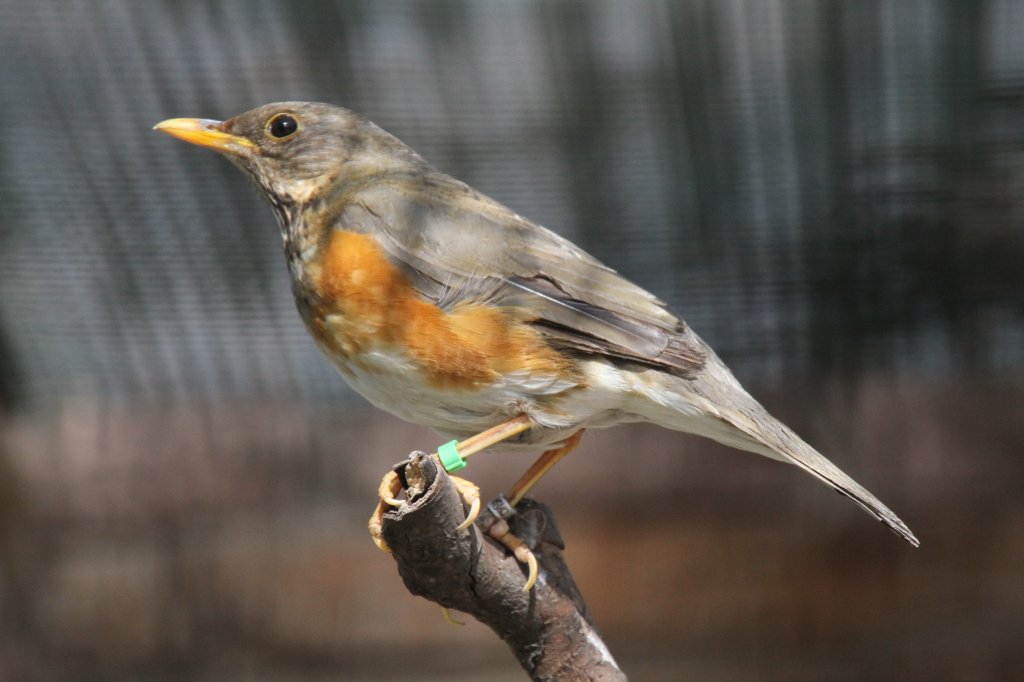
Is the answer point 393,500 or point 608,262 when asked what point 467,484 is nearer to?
point 393,500

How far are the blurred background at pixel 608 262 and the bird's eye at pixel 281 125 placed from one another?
253 mm

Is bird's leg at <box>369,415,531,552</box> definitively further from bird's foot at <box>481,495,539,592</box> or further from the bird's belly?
bird's foot at <box>481,495,539,592</box>

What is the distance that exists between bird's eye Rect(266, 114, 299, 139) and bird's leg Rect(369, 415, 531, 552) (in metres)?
1.30

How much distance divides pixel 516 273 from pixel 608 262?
164 centimetres

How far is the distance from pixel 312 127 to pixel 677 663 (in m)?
3.56

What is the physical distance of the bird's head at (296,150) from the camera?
12.9 ft

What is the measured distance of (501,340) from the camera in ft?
10.7

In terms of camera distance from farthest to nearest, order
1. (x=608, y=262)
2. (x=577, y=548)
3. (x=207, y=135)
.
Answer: (x=577, y=548), (x=608, y=262), (x=207, y=135)

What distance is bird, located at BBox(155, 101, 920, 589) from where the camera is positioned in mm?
3256

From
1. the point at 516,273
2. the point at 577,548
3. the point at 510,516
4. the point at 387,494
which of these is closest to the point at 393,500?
the point at 387,494

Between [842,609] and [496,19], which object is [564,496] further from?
[496,19]

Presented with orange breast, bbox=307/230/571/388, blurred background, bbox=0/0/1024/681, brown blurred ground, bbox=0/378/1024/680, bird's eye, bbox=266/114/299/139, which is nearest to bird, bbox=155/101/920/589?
orange breast, bbox=307/230/571/388

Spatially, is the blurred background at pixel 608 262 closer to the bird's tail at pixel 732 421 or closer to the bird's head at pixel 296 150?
the bird's head at pixel 296 150

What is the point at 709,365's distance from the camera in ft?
11.2
